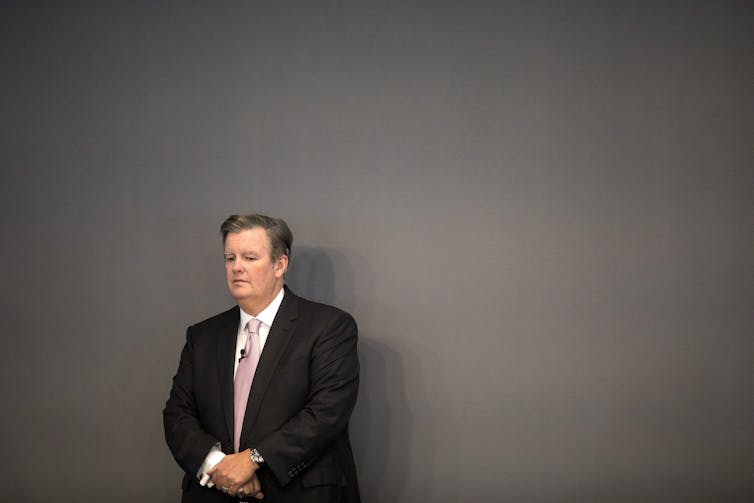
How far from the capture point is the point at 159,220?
3.25m

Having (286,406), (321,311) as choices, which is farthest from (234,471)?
(321,311)

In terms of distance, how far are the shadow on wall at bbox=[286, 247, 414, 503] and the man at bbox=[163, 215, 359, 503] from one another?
39cm

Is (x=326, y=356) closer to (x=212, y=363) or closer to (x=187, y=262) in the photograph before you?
(x=212, y=363)

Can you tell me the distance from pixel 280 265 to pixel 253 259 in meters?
0.14

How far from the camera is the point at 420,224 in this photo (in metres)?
3.13

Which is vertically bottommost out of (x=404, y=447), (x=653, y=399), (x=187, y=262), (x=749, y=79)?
(x=404, y=447)

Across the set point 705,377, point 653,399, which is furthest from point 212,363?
point 705,377

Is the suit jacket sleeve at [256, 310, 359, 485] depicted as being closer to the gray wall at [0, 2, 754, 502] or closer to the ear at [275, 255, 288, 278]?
the ear at [275, 255, 288, 278]

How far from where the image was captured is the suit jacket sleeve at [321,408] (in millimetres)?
2416

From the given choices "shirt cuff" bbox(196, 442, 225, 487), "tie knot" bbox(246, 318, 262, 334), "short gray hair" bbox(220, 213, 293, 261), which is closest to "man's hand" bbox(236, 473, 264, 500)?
"shirt cuff" bbox(196, 442, 225, 487)

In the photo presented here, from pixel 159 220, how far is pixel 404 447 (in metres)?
1.60

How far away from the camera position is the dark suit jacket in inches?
97.2

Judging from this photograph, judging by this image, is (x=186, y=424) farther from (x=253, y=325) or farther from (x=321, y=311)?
(x=321, y=311)

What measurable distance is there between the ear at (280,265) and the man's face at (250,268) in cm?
2
